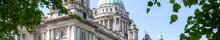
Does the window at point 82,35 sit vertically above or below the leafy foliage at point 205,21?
below

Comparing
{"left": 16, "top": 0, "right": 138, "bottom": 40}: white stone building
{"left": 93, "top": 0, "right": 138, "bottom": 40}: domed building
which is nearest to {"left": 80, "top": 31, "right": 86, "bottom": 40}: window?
{"left": 16, "top": 0, "right": 138, "bottom": 40}: white stone building

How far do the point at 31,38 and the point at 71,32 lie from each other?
6499 mm

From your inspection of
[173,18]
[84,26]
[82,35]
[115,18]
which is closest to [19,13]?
[173,18]

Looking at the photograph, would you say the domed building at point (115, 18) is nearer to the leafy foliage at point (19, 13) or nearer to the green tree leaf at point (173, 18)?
the leafy foliage at point (19, 13)

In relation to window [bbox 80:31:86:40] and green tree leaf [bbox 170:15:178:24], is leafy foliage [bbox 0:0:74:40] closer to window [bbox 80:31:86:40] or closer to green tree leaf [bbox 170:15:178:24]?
green tree leaf [bbox 170:15:178:24]

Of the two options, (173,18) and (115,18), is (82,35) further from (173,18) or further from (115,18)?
(173,18)

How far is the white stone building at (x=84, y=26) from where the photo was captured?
244ft

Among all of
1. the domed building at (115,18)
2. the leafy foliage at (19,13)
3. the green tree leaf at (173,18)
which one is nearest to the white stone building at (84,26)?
the domed building at (115,18)

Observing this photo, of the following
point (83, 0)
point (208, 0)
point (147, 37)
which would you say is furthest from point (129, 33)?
point (208, 0)

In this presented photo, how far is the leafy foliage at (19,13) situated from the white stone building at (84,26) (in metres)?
45.4

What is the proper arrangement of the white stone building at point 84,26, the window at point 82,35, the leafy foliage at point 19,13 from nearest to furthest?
the leafy foliage at point 19,13 → the white stone building at point 84,26 → the window at point 82,35

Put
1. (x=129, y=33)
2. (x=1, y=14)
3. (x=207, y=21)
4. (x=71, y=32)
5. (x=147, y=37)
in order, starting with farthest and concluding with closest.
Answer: (x=147, y=37) < (x=129, y=33) < (x=71, y=32) < (x=1, y=14) < (x=207, y=21)

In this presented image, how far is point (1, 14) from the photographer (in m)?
19.8

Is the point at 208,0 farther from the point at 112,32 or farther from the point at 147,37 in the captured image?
the point at 147,37
